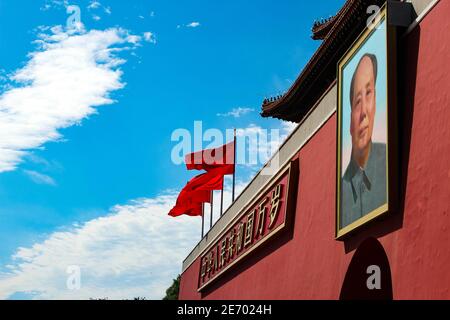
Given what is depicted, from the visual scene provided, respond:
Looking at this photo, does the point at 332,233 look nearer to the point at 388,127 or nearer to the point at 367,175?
the point at 367,175

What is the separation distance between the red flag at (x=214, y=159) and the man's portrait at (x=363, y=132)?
9367 millimetres

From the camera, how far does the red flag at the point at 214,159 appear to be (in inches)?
664

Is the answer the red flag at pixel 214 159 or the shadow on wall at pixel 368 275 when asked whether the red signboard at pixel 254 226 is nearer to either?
the red flag at pixel 214 159

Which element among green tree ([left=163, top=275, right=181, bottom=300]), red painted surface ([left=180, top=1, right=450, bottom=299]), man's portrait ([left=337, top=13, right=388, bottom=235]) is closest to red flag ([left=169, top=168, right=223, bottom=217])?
red painted surface ([left=180, top=1, right=450, bottom=299])

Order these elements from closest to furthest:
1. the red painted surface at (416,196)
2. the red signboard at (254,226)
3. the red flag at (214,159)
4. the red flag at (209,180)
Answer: the red painted surface at (416,196) < the red signboard at (254,226) < the red flag at (214,159) < the red flag at (209,180)

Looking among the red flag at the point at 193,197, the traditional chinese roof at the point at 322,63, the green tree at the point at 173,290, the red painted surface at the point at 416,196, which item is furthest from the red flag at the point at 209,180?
the green tree at the point at 173,290

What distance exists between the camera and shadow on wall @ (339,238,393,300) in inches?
262

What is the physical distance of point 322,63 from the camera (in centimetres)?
1220

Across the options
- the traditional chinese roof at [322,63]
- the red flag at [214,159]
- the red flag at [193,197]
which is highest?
the traditional chinese roof at [322,63]

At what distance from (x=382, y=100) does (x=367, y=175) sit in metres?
0.81

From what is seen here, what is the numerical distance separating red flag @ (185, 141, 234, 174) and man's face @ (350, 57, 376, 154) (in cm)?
984

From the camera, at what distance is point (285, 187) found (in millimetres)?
9773

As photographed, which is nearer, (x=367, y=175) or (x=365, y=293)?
(x=367, y=175)
